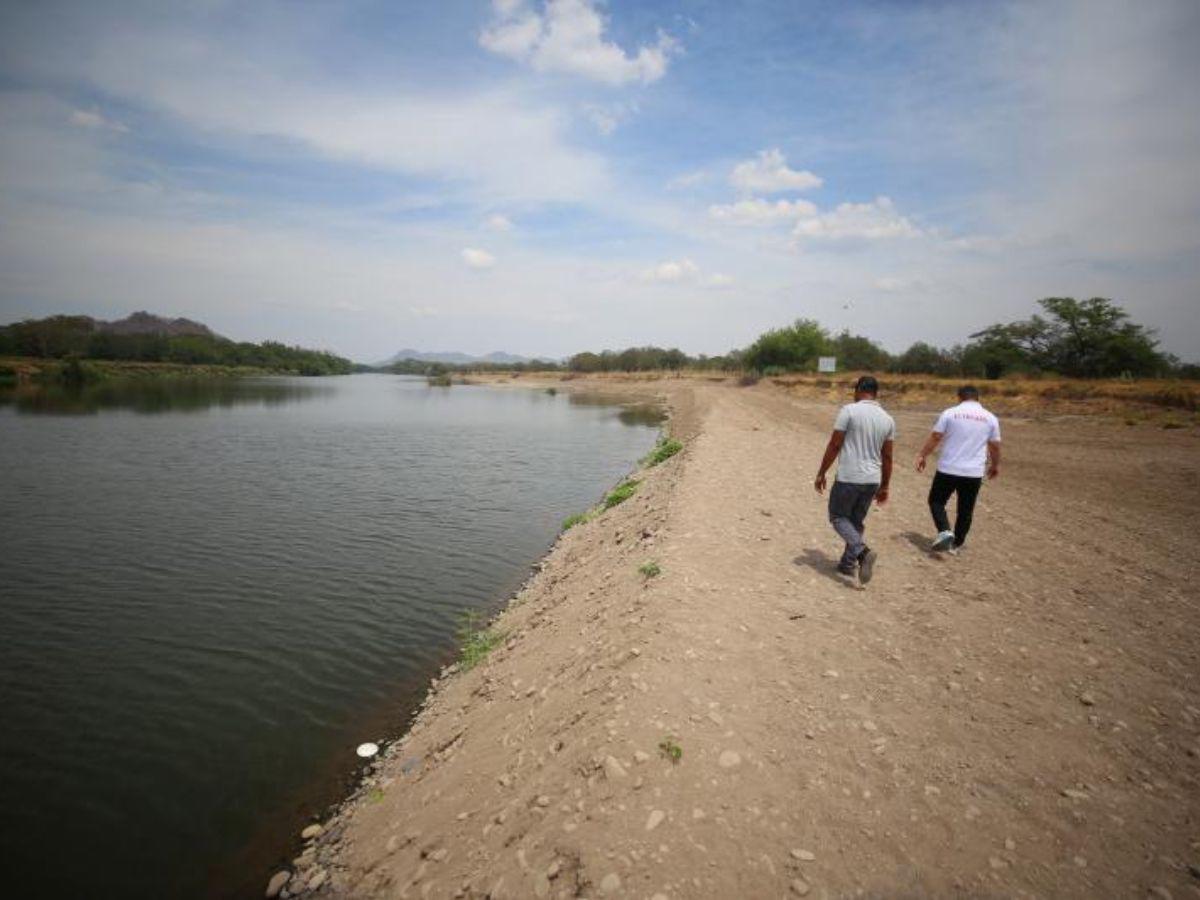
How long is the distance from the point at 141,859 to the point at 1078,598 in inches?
435

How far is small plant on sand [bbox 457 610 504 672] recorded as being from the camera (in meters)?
8.25

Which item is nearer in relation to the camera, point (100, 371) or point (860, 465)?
point (860, 465)

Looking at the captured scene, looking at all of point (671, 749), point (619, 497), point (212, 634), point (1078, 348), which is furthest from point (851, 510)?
point (1078, 348)

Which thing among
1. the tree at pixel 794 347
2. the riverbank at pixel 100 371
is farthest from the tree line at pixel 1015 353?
the riverbank at pixel 100 371

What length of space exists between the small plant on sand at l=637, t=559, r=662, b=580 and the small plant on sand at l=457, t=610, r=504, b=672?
8.30ft

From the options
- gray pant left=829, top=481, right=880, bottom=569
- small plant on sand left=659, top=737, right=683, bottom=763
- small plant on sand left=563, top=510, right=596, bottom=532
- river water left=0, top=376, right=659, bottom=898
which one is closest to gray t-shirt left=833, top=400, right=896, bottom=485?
gray pant left=829, top=481, right=880, bottom=569

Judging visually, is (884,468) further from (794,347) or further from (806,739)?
(794,347)

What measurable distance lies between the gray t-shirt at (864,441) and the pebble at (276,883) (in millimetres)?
7116

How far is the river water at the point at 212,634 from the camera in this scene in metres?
5.55

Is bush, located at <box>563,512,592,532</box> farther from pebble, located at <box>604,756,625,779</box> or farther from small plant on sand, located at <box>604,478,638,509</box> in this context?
pebble, located at <box>604,756,625,779</box>

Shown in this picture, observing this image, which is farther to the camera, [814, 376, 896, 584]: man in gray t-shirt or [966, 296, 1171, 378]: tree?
[966, 296, 1171, 378]: tree

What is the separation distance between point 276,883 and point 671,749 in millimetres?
3719

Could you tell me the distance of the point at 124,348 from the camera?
129 metres

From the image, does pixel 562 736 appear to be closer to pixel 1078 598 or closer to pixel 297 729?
pixel 297 729
